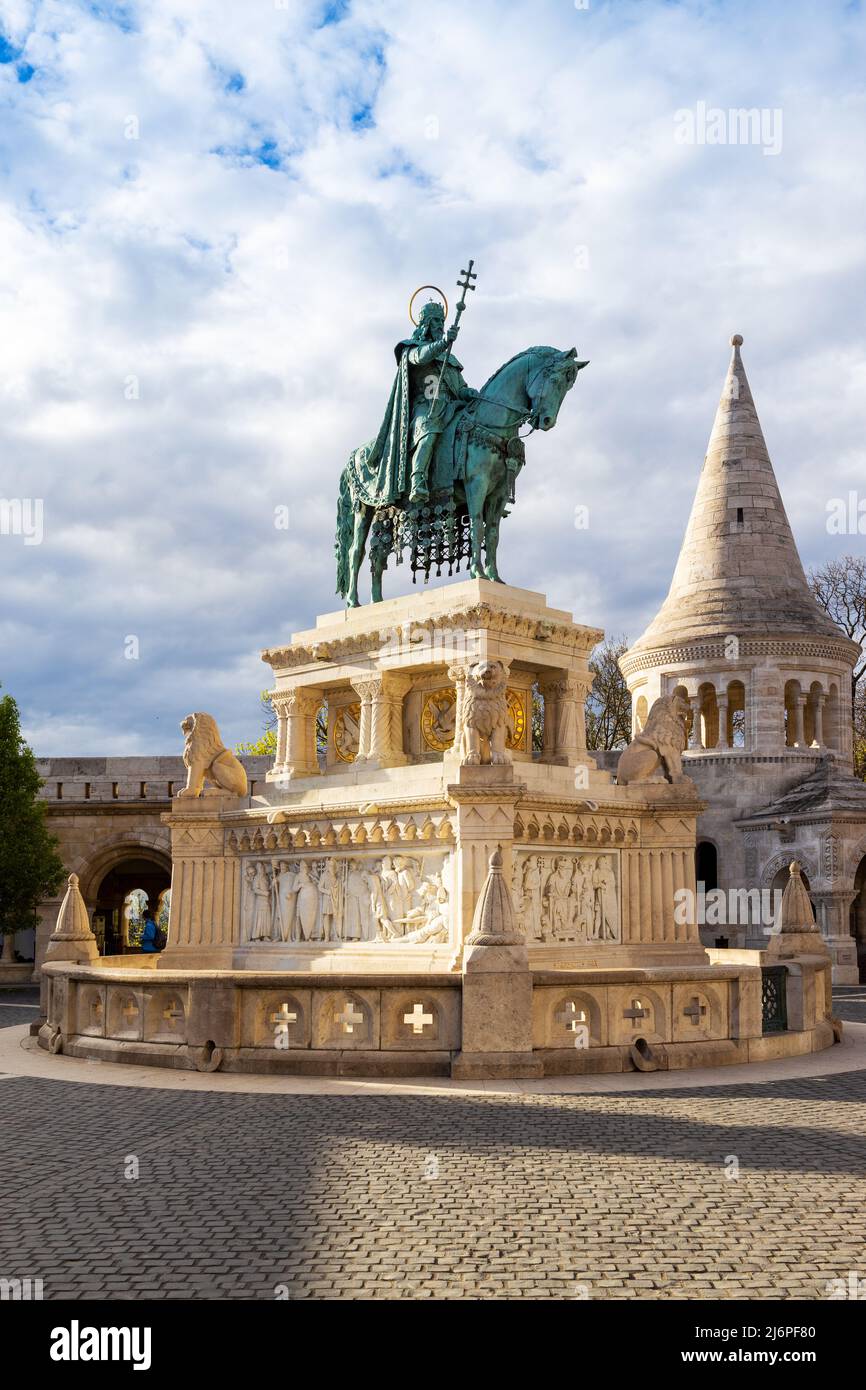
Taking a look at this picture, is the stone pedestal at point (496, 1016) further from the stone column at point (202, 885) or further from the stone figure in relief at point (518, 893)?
the stone column at point (202, 885)

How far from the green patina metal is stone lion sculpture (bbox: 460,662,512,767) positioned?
2.86 m

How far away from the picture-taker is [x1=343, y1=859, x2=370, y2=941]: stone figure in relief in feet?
48.1

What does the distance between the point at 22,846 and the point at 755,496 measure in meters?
24.1

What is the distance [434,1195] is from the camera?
6.94 metres

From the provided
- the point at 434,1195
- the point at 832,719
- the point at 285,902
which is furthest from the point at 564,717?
the point at 832,719

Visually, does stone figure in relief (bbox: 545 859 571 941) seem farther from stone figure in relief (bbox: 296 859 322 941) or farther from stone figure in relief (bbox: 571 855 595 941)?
stone figure in relief (bbox: 296 859 322 941)

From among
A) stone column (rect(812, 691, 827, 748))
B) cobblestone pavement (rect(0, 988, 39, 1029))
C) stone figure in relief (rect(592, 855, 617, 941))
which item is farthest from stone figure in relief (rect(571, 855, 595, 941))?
stone column (rect(812, 691, 827, 748))

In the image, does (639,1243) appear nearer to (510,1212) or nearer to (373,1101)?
(510,1212)

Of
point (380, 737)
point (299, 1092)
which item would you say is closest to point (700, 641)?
point (380, 737)

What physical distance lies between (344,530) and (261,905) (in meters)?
5.24

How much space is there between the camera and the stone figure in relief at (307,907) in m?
15.2

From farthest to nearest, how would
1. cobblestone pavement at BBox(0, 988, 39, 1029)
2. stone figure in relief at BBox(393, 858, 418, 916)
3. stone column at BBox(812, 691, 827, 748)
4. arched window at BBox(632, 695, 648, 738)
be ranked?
arched window at BBox(632, 695, 648, 738) → stone column at BBox(812, 691, 827, 748) → cobblestone pavement at BBox(0, 988, 39, 1029) → stone figure in relief at BBox(393, 858, 418, 916)

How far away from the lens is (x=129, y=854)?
3569 cm

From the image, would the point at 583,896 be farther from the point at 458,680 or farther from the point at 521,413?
the point at 521,413
